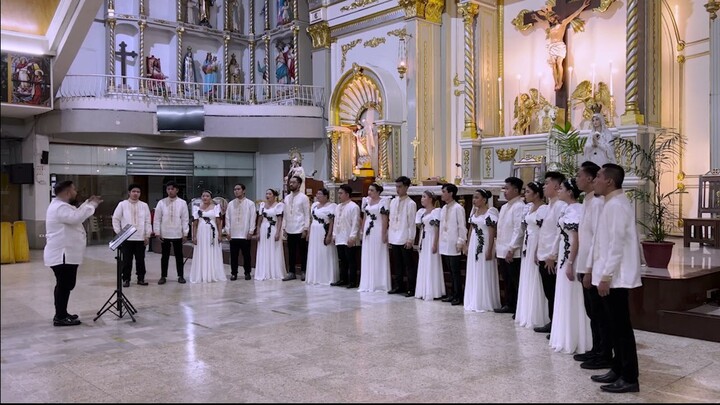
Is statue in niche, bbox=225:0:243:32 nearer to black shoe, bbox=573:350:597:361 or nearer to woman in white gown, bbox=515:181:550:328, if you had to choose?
woman in white gown, bbox=515:181:550:328

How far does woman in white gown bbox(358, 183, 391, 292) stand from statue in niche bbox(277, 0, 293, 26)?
12.8 metres

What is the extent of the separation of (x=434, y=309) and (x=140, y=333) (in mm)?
3420

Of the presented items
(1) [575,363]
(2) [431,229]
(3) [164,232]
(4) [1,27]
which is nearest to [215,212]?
(3) [164,232]

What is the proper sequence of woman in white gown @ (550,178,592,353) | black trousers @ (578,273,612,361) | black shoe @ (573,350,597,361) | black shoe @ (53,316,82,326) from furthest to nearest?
black shoe @ (53,316,82,326)
woman in white gown @ (550,178,592,353)
black shoe @ (573,350,597,361)
black trousers @ (578,273,612,361)

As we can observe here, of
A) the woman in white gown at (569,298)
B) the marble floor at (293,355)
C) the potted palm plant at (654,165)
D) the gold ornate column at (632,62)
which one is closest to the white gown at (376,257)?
the marble floor at (293,355)

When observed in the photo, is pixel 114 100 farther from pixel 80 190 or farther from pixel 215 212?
pixel 80 190

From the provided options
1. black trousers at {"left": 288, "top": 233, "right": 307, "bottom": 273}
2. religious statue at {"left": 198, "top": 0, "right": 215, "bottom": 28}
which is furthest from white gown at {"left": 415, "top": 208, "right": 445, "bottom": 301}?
religious statue at {"left": 198, "top": 0, "right": 215, "bottom": 28}

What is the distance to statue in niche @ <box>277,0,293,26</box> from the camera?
67.3 ft

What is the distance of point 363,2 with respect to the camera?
1738 centimetres

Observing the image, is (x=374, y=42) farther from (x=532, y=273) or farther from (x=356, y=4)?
(x=532, y=273)

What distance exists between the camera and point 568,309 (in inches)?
226

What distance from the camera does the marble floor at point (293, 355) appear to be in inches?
165

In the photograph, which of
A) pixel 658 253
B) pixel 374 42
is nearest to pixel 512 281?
pixel 658 253

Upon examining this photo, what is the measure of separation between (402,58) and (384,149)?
2.33 m
